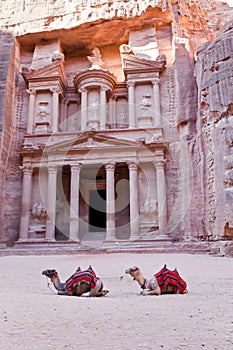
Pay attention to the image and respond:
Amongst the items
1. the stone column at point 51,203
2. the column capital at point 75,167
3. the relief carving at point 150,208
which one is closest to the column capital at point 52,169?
the stone column at point 51,203

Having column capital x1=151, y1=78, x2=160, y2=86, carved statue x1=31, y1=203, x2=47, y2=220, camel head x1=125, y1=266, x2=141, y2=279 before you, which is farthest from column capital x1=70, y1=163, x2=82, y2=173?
camel head x1=125, y1=266, x2=141, y2=279

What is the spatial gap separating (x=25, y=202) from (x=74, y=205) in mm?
2652

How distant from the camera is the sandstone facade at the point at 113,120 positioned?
1534 centimetres

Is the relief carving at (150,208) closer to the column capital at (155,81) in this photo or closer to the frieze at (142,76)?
the column capital at (155,81)

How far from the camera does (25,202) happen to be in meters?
17.6

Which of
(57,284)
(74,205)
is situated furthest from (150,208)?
(57,284)

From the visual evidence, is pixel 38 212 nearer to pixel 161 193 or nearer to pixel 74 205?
pixel 74 205

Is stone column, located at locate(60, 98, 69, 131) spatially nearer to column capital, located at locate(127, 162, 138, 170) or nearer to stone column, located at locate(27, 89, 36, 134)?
stone column, located at locate(27, 89, 36, 134)

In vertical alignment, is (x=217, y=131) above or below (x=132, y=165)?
A: above

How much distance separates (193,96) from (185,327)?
51.6ft

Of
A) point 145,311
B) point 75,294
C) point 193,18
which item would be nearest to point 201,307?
point 145,311

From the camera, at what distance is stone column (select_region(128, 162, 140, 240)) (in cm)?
1634

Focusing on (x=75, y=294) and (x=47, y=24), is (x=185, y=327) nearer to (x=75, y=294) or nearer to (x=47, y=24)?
(x=75, y=294)

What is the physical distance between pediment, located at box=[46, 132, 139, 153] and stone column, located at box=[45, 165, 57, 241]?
105 centimetres
